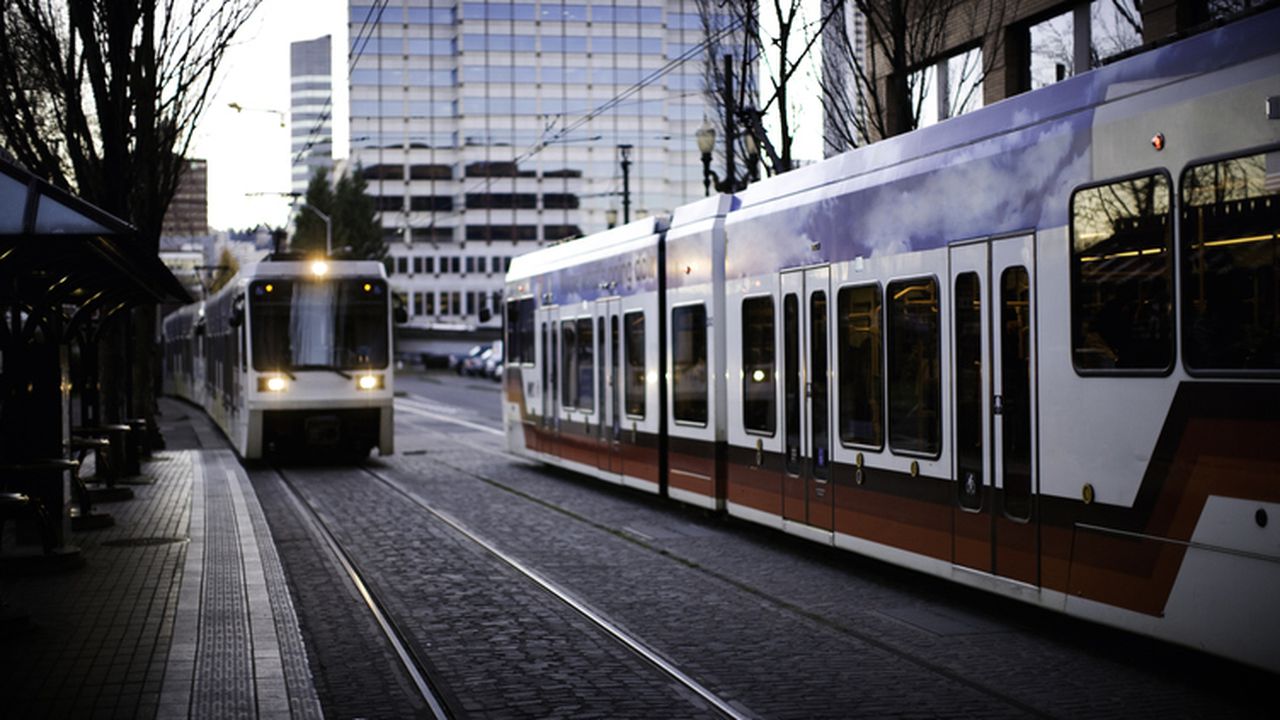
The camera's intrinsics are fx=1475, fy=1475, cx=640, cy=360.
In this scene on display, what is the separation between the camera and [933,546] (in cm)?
1039

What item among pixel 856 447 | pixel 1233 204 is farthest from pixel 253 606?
pixel 1233 204

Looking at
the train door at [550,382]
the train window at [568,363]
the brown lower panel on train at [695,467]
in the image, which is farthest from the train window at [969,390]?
the train door at [550,382]

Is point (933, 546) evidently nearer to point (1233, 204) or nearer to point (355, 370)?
point (1233, 204)

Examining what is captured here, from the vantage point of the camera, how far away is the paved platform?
7738mm

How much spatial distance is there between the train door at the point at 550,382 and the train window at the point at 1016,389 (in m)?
12.2

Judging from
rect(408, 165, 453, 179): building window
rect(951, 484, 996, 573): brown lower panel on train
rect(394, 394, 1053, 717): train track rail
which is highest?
rect(408, 165, 453, 179): building window

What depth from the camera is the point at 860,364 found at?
11594mm

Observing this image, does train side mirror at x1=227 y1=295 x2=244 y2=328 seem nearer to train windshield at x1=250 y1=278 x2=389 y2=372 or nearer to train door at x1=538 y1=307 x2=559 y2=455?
train windshield at x1=250 y1=278 x2=389 y2=372

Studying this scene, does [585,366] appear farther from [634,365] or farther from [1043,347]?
[1043,347]

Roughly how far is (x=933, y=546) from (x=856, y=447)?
4.79ft

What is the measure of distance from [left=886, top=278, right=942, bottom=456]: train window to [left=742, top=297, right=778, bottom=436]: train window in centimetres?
240

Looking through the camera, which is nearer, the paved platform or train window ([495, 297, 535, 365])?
the paved platform

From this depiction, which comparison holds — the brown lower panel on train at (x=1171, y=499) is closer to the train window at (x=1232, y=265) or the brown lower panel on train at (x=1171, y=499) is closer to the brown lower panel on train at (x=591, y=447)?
the train window at (x=1232, y=265)

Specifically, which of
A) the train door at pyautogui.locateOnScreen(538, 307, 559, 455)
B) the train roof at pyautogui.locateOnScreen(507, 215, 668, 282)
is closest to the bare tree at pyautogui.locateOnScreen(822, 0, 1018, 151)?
the train roof at pyautogui.locateOnScreen(507, 215, 668, 282)
